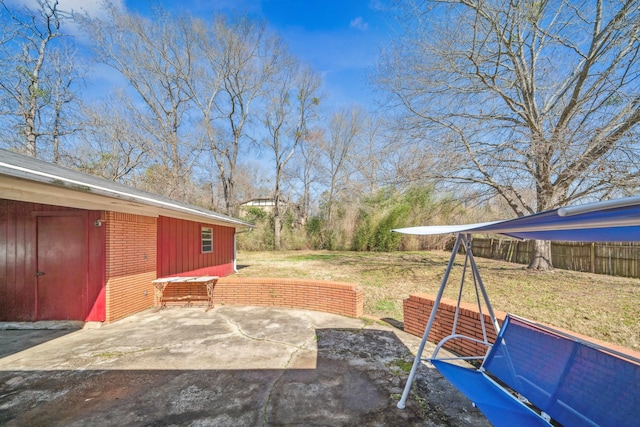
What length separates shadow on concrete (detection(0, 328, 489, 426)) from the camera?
2.22 meters

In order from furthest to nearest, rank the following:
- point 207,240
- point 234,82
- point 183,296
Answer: point 234,82, point 207,240, point 183,296

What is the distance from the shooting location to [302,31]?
1167 cm

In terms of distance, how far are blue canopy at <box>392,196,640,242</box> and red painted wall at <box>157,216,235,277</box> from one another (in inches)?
227

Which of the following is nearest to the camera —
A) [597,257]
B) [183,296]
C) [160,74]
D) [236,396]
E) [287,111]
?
[236,396]

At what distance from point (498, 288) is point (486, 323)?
15.3 ft

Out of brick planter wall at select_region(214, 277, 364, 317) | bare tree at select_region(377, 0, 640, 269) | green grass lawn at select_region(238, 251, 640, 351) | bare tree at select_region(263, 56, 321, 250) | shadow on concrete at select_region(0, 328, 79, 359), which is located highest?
bare tree at select_region(263, 56, 321, 250)

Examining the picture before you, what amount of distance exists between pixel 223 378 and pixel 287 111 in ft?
66.1

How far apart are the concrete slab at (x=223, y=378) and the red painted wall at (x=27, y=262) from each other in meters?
0.50

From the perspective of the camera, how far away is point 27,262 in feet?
14.6

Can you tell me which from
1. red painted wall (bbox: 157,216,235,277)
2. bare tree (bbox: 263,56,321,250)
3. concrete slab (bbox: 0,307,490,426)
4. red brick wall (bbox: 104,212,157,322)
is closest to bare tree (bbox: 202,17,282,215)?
bare tree (bbox: 263,56,321,250)

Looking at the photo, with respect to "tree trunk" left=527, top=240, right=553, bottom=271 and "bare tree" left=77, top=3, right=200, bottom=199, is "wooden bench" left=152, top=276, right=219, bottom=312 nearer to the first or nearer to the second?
"tree trunk" left=527, top=240, right=553, bottom=271

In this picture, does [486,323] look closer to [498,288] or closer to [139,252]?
[498,288]

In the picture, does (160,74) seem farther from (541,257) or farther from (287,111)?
(541,257)

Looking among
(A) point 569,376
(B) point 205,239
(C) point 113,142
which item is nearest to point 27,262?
(B) point 205,239
